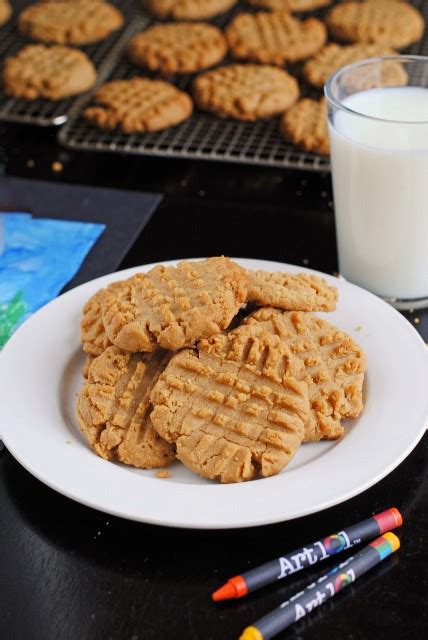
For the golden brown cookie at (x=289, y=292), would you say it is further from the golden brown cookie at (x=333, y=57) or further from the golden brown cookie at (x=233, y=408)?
the golden brown cookie at (x=333, y=57)

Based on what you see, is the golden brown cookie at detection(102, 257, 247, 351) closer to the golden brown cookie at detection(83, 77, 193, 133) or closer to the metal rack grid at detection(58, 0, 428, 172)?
the metal rack grid at detection(58, 0, 428, 172)

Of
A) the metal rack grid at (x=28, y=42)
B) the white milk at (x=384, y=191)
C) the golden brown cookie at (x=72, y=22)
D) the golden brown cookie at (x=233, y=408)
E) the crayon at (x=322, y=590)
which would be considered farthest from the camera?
the golden brown cookie at (x=72, y=22)

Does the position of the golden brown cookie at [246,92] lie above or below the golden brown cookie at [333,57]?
above

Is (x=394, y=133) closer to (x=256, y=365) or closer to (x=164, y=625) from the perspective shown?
(x=256, y=365)

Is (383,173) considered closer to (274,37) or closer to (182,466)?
(182,466)

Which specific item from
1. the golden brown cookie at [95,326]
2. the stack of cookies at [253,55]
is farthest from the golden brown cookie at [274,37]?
the golden brown cookie at [95,326]

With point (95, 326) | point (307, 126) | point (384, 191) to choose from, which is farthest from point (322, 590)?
point (307, 126)

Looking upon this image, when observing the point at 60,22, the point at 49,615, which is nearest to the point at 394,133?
the point at 49,615
